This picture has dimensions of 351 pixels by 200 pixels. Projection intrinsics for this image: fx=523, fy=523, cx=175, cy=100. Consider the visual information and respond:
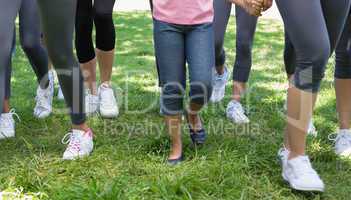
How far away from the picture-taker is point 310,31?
261 cm

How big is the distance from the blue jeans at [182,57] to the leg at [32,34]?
102 cm

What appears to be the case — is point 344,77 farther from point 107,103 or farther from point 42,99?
point 42,99

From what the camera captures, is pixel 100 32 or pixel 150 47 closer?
pixel 100 32

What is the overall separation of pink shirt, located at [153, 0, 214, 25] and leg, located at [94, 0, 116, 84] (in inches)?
30.9

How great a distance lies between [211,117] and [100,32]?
3.55ft

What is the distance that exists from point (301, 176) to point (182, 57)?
38.5 inches

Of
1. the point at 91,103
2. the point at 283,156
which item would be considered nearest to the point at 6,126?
the point at 91,103

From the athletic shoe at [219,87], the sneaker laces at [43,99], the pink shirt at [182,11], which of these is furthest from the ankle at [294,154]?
the sneaker laces at [43,99]

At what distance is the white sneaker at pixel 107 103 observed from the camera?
13.4ft

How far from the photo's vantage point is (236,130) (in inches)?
152

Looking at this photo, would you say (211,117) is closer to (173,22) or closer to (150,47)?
(173,22)

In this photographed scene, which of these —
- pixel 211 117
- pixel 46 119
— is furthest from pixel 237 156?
pixel 46 119

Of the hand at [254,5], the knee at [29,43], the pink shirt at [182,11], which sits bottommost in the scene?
the knee at [29,43]

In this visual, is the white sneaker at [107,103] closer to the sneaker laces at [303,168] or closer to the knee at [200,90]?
the knee at [200,90]
